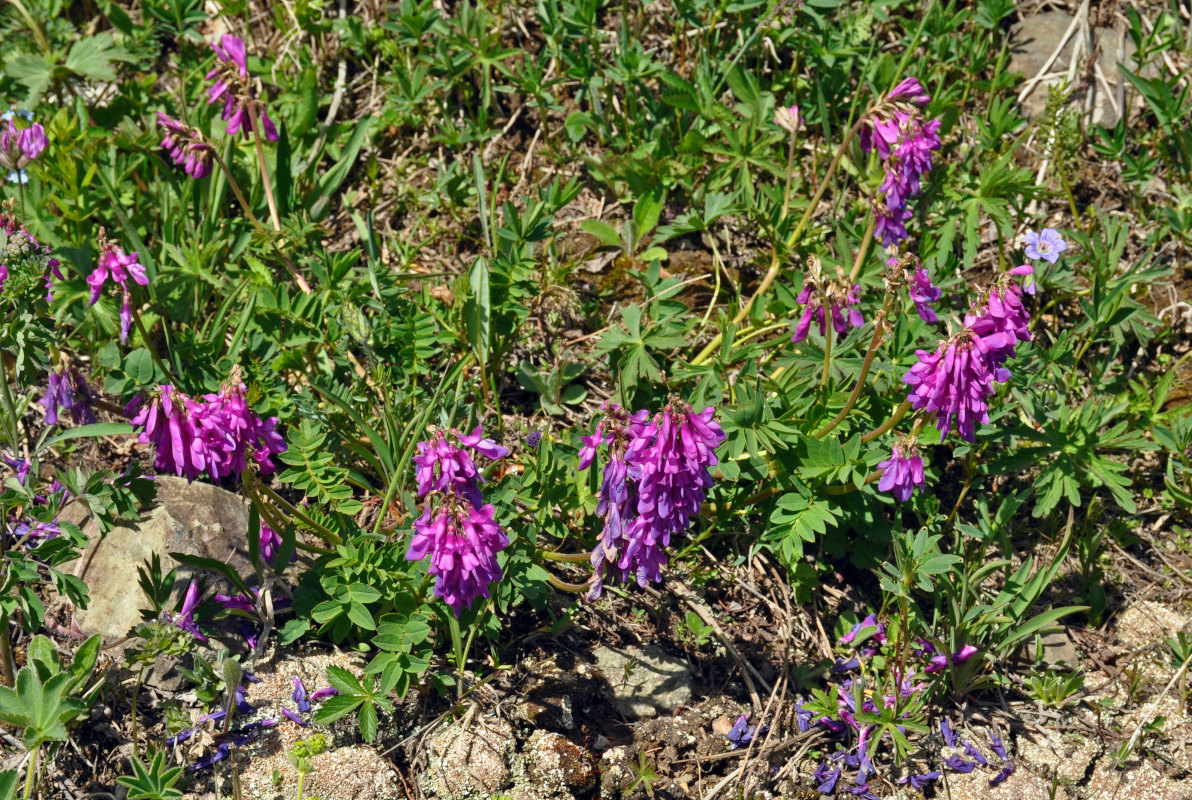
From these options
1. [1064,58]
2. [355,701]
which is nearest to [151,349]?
[355,701]

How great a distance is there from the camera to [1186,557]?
4070 millimetres

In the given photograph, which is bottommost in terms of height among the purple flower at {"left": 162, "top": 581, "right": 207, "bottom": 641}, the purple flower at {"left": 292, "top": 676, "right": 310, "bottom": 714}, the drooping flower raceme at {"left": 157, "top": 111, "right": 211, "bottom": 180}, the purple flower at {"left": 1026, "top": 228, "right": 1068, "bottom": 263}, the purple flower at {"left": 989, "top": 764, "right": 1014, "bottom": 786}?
the purple flower at {"left": 292, "top": 676, "right": 310, "bottom": 714}

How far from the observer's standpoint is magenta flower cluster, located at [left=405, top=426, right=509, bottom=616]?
290 cm

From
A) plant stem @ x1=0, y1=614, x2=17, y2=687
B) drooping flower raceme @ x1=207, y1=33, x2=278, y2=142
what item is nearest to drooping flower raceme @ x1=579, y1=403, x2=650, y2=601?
plant stem @ x1=0, y1=614, x2=17, y2=687

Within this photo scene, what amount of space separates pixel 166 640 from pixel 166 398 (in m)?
0.76

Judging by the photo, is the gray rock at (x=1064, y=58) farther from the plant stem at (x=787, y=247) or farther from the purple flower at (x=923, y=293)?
the purple flower at (x=923, y=293)

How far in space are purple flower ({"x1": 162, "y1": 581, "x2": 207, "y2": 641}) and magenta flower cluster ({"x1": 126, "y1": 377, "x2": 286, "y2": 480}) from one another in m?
0.51

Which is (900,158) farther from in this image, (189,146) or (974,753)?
(189,146)

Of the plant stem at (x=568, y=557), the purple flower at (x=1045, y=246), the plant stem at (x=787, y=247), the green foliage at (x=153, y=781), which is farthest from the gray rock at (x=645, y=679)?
the purple flower at (x=1045, y=246)

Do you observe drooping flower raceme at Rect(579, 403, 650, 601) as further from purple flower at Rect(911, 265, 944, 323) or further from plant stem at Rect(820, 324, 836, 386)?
purple flower at Rect(911, 265, 944, 323)

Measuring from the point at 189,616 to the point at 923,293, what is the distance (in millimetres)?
2802

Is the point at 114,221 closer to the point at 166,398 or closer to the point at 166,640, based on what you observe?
the point at 166,398

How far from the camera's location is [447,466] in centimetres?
303

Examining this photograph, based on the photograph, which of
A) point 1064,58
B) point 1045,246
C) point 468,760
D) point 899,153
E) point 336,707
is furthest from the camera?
point 1064,58
